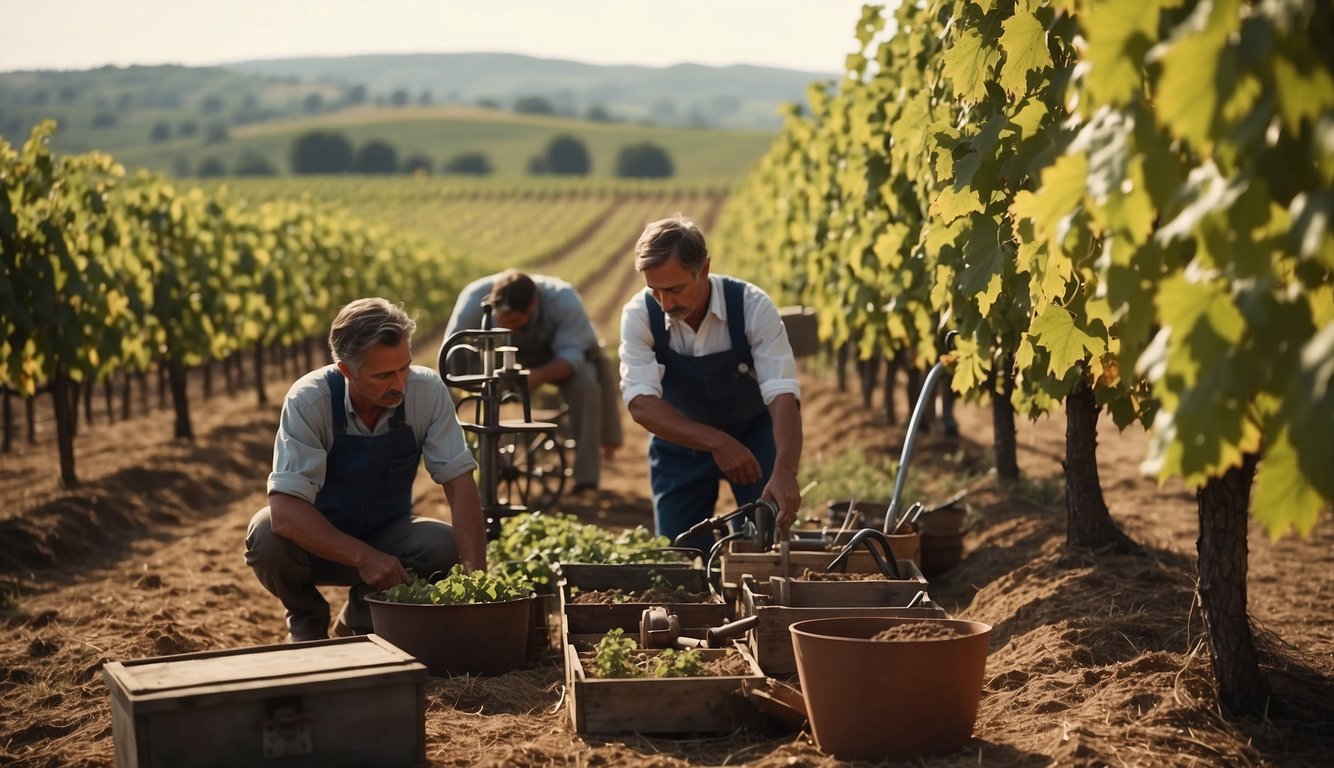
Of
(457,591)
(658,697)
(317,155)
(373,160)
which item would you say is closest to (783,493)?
(658,697)

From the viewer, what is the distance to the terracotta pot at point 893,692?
353 cm

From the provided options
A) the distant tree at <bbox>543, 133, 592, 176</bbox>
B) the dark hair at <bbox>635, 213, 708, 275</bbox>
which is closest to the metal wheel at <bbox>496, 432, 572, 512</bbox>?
the dark hair at <bbox>635, 213, 708, 275</bbox>

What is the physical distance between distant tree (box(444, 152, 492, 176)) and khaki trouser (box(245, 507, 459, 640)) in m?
96.6

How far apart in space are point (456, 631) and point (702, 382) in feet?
5.33

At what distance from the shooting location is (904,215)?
25.7 ft

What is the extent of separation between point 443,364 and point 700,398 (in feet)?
3.88

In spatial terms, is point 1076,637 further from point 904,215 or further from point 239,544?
point 239,544

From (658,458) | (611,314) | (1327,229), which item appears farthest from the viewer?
(611,314)

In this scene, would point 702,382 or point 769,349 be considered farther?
point 702,382

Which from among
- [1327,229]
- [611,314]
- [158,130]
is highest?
[158,130]

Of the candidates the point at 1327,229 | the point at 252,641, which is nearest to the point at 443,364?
the point at 252,641

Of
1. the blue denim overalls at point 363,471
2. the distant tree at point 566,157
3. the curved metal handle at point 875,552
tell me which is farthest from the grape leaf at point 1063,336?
the distant tree at point 566,157

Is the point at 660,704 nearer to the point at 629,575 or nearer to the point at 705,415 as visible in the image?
the point at 629,575

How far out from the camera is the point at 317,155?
9769cm
